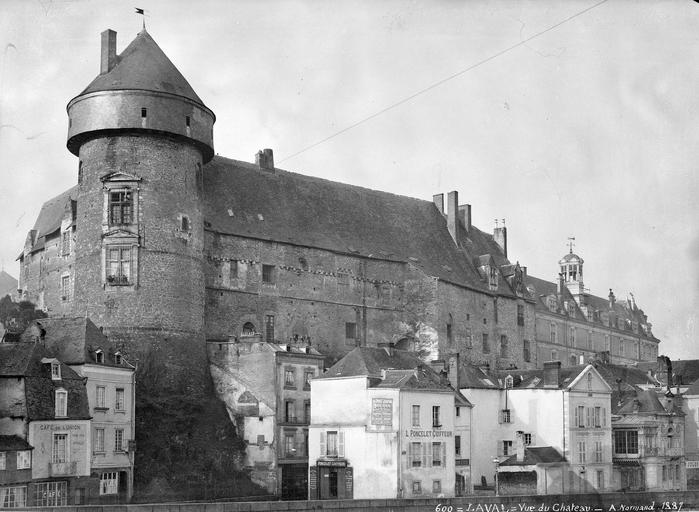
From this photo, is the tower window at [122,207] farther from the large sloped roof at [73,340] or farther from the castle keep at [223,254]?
the large sloped roof at [73,340]

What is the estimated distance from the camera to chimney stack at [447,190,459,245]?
74750 millimetres

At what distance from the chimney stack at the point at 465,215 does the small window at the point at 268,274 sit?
21829 mm

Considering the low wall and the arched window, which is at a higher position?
the arched window

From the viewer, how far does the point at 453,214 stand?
75.0 m

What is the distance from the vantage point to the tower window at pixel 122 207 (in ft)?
171

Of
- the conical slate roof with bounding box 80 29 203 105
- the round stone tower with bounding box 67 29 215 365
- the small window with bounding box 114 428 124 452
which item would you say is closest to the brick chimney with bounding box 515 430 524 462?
the round stone tower with bounding box 67 29 215 365

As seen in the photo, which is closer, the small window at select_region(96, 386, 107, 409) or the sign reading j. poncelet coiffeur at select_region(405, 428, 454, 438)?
the small window at select_region(96, 386, 107, 409)

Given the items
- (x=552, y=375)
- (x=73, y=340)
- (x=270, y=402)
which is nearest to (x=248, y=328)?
(x=270, y=402)

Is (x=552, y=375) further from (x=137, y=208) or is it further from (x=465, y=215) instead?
(x=465, y=215)

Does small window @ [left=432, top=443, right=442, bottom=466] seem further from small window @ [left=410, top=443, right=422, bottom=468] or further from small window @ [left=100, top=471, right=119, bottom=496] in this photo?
small window @ [left=100, top=471, right=119, bottom=496]

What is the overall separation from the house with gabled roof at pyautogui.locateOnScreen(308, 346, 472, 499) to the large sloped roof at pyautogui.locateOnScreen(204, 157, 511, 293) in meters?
13.0

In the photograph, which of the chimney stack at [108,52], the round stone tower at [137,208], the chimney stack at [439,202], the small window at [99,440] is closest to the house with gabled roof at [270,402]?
the round stone tower at [137,208]

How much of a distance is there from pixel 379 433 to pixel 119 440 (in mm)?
11096

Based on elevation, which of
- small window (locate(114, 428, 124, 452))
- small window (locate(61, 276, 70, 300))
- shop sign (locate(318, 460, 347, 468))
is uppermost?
small window (locate(61, 276, 70, 300))
